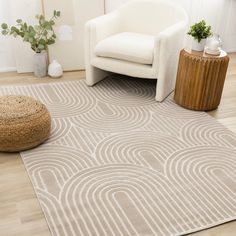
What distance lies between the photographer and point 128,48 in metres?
3.02

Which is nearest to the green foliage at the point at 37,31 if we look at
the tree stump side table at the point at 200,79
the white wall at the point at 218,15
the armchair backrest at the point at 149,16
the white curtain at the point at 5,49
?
the white curtain at the point at 5,49

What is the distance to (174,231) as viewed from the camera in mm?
1757

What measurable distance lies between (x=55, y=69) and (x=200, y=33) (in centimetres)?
146

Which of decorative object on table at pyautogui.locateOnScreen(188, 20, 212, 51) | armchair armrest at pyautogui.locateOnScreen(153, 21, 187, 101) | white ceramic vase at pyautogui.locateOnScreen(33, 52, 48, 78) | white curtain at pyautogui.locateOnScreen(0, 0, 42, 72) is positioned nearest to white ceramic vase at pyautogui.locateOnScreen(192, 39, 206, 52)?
decorative object on table at pyautogui.locateOnScreen(188, 20, 212, 51)

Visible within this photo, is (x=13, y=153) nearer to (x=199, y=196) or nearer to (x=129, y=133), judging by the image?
(x=129, y=133)

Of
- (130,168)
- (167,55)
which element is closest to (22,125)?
(130,168)

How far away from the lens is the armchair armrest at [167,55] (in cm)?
285

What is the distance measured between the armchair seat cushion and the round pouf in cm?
95

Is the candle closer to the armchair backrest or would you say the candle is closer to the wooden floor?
the armchair backrest

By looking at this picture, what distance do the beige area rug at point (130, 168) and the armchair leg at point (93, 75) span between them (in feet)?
0.76

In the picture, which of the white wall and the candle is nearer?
the candle

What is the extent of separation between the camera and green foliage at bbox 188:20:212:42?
112 inches

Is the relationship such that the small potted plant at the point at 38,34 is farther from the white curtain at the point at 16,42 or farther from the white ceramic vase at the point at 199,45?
the white ceramic vase at the point at 199,45

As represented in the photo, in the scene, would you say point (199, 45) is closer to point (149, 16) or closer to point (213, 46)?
point (213, 46)
